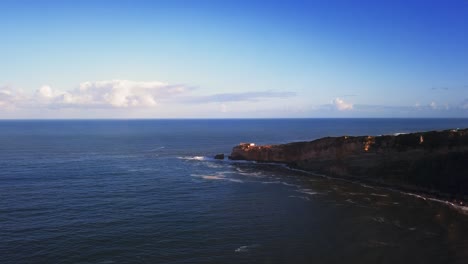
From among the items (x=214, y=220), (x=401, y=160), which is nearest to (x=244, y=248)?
(x=214, y=220)

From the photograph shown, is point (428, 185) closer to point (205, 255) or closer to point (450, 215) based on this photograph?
point (450, 215)

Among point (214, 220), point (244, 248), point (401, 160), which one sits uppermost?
point (401, 160)

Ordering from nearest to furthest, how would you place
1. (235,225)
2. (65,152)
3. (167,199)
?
1. (235,225)
2. (167,199)
3. (65,152)

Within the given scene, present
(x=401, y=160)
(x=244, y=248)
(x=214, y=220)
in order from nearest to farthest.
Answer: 1. (x=244, y=248)
2. (x=214, y=220)
3. (x=401, y=160)

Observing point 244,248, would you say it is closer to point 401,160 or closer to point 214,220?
point 214,220

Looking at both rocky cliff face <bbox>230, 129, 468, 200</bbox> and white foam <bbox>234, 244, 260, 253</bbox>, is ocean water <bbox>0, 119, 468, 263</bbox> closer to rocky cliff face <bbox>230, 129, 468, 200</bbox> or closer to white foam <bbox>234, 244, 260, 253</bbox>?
white foam <bbox>234, 244, 260, 253</bbox>

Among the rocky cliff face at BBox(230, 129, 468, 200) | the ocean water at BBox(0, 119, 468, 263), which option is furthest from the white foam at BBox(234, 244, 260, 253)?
the rocky cliff face at BBox(230, 129, 468, 200)

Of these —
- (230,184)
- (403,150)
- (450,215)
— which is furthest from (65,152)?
(450,215)

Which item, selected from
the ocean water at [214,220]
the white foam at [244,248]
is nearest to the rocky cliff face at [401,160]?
the ocean water at [214,220]
